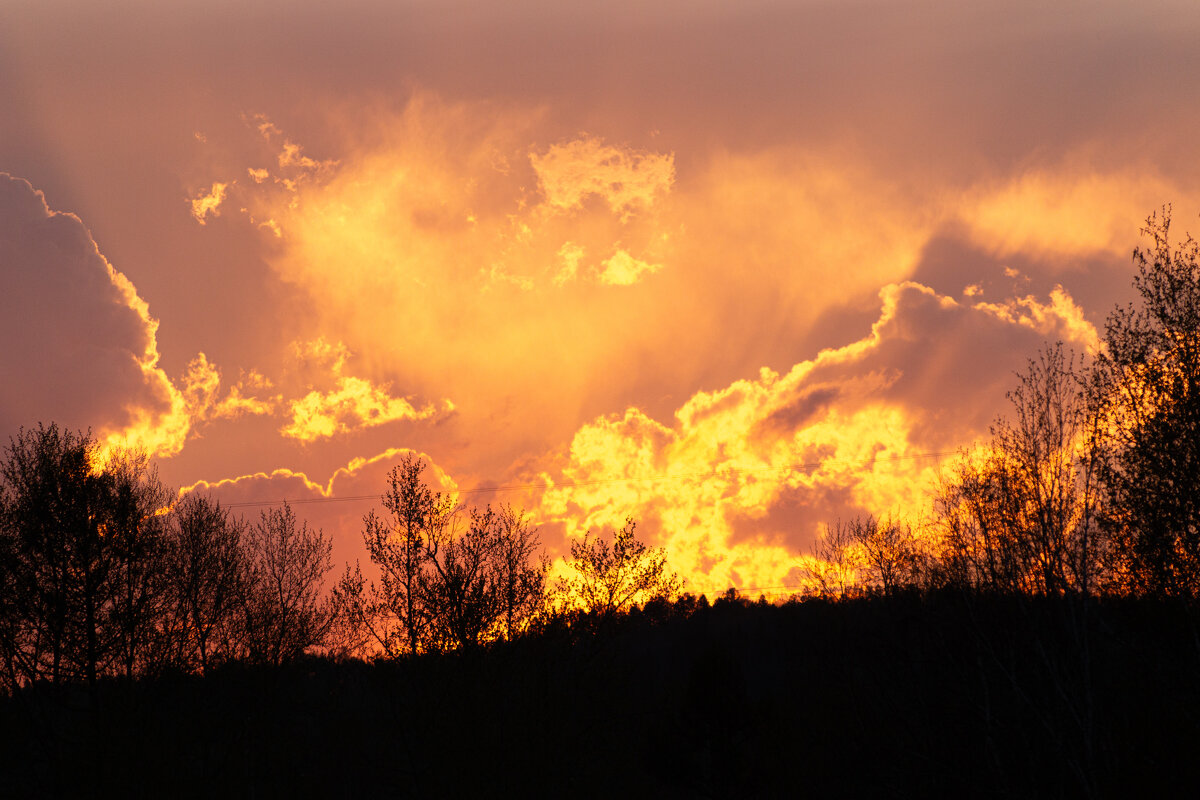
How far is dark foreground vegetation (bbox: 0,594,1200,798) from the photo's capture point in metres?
22.3

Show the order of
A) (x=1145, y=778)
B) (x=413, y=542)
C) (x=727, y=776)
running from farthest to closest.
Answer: (x=727, y=776), (x=413, y=542), (x=1145, y=778)

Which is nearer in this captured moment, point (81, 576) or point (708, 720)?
point (81, 576)

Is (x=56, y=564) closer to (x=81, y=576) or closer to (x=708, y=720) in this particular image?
(x=81, y=576)

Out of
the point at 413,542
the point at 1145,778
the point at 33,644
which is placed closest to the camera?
the point at 1145,778

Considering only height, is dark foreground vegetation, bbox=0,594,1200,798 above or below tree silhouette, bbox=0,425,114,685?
below

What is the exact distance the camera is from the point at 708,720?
4766 cm

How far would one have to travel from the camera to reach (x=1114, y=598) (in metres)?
23.7

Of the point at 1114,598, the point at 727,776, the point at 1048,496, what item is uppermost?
the point at 1048,496

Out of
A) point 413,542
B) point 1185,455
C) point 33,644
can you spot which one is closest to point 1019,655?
point 1185,455

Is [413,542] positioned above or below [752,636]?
above

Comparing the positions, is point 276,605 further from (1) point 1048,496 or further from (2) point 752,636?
(2) point 752,636

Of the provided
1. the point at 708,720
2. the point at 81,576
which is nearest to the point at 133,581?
the point at 81,576

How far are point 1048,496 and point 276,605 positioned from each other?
119 feet

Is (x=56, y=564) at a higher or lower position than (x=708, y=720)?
higher
